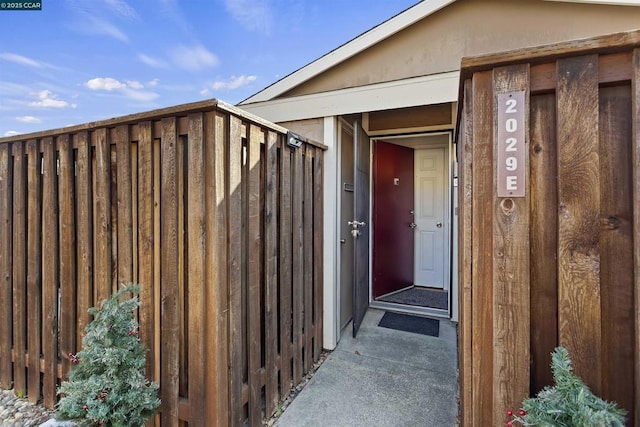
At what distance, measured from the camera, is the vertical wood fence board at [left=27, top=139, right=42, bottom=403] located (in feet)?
6.47

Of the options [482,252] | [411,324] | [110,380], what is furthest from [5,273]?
[411,324]

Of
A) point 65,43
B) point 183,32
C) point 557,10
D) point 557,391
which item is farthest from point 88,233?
point 557,10

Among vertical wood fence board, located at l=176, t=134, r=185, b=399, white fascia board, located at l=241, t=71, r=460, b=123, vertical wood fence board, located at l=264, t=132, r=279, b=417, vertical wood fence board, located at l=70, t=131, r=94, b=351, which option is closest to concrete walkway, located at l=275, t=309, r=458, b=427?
vertical wood fence board, located at l=264, t=132, r=279, b=417

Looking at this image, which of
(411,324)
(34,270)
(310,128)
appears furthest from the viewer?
(411,324)

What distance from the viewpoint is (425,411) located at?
6.28 ft

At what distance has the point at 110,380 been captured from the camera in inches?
48.6

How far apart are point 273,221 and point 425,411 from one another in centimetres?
172

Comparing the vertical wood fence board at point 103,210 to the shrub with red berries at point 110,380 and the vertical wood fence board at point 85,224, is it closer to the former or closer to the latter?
the vertical wood fence board at point 85,224

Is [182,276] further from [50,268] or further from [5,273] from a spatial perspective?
[5,273]

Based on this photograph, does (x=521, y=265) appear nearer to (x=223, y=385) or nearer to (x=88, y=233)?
(x=223, y=385)

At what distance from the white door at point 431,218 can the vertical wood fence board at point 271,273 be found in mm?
3055

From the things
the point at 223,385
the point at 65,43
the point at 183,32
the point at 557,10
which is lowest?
the point at 223,385

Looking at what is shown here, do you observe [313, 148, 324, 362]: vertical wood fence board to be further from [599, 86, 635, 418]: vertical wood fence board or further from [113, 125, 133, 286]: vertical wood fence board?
[599, 86, 635, 418]: vertical wood fence board

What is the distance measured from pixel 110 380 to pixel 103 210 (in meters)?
0.97
